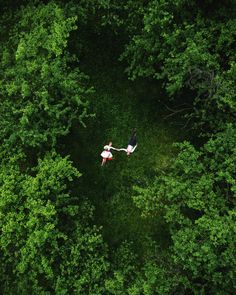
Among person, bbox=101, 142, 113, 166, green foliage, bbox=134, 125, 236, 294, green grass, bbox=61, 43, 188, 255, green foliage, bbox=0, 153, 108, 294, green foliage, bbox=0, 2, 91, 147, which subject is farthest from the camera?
green grass, bbox=61, 43, 188, 255

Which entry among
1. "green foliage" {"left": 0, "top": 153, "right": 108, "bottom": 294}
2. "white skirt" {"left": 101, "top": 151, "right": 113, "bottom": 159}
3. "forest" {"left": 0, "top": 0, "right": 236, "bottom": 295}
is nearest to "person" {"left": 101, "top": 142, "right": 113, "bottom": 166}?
"white skirt" {"left": 101, "top": 151, "right": 113, "bottom": 159}

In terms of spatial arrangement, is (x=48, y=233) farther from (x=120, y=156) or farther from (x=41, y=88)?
(x=120, y=156)

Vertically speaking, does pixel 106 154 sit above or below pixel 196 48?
below

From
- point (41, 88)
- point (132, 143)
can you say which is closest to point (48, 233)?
point (41, 88)

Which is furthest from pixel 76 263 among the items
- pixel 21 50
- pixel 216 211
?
pixel 21 50

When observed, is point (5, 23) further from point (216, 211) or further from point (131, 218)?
point (216, 211)

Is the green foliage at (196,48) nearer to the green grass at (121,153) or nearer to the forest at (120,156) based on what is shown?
the forest at (120,156)

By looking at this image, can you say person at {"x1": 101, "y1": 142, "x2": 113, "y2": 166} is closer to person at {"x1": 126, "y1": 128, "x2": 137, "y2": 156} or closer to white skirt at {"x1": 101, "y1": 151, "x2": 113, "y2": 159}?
white skirt at {"x1": 101, "y1": 151, "x2": 113, "y2": 159}
